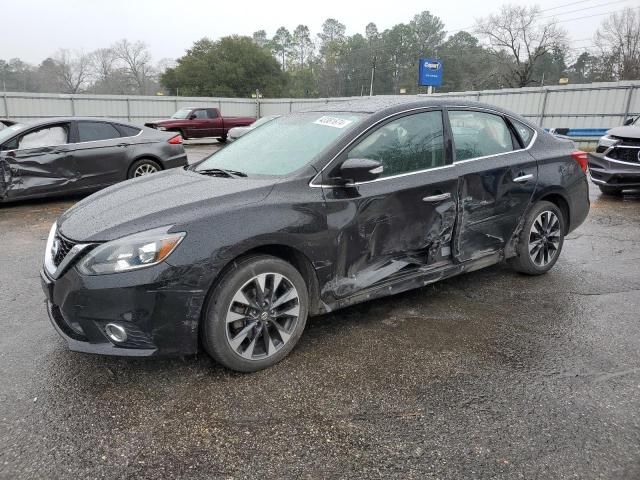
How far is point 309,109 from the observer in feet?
13.8

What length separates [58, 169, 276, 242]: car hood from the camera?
2734 mm

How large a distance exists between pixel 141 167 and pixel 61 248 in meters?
6.07

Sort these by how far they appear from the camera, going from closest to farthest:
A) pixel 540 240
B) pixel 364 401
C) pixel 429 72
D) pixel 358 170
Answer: pixel 364 401 → pixel 358 170 → pixel 540 240 → pixel 429 72

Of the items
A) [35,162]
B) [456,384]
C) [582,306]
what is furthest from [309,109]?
[35,162]

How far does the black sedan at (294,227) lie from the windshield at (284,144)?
17 mm

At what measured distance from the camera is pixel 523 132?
4484 mm

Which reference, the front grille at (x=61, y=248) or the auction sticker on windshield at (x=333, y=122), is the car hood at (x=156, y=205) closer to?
the front grille at (x=61, y=248)

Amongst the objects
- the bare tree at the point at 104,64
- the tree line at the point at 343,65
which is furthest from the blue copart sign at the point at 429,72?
the bare tree at the point at 104,64

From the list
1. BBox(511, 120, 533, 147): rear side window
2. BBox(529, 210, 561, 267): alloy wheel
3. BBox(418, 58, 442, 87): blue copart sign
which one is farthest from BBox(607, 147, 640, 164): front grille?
BBox(418, 58, 442, 87): blue copart sign

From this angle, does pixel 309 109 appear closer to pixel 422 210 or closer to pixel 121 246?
pixel 422 210

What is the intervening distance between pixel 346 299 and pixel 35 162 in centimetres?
647

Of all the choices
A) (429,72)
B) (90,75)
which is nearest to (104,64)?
(90,75)

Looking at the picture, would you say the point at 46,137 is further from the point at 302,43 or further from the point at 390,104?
the point at 302,43

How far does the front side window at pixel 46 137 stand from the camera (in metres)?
7.58
